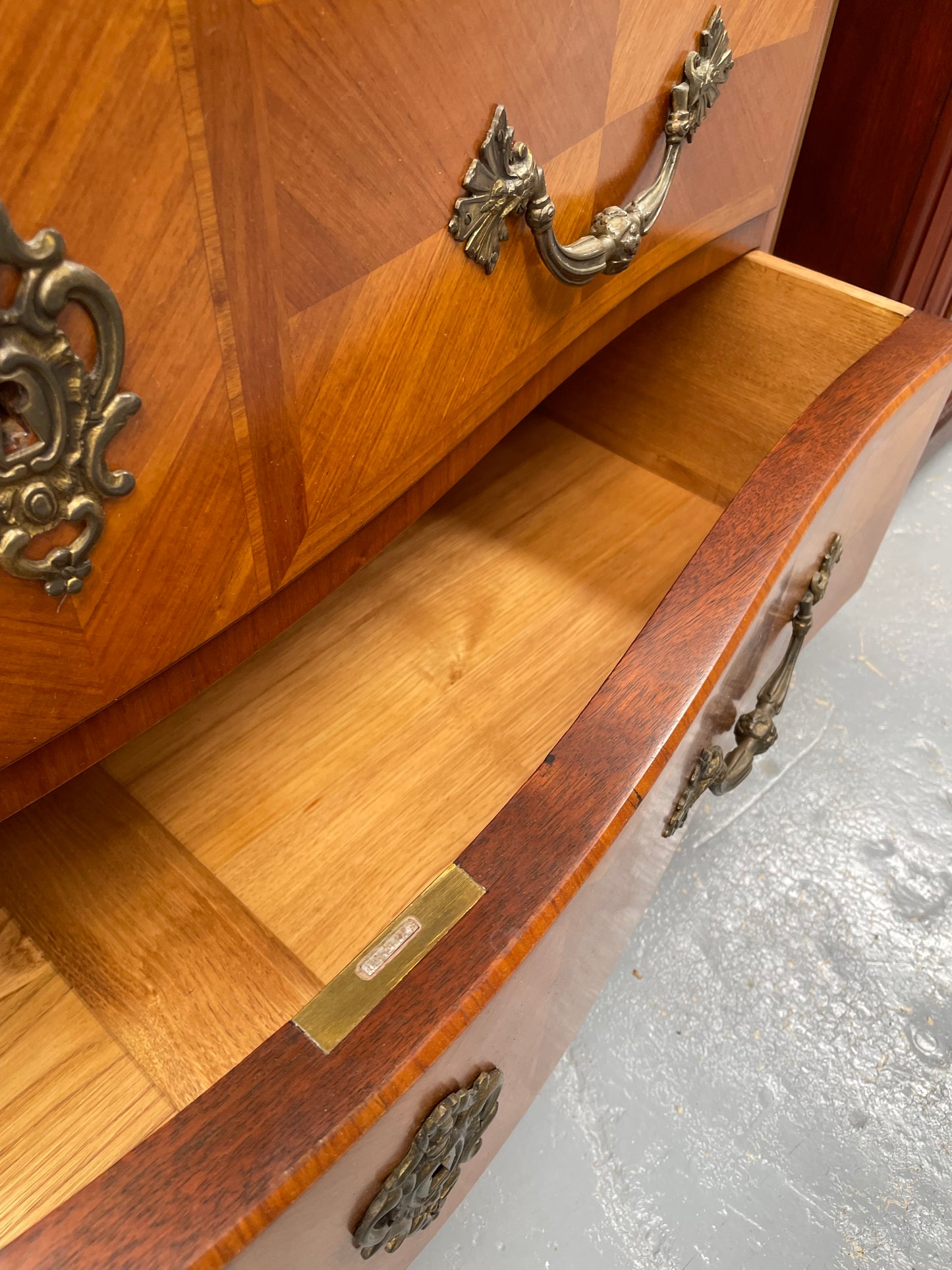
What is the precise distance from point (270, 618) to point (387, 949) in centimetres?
14

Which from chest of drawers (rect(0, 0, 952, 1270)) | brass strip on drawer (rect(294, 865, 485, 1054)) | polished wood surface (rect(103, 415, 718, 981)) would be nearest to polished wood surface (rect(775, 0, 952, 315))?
chest of drawers (rect(0, 0, 952, 1270))

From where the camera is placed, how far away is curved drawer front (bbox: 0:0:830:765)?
0.23 metres

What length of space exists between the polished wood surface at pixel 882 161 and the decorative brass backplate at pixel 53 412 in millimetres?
777

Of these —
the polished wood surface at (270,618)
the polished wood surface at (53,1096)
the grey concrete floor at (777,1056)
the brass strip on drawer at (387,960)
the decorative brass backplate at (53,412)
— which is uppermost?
the decorative brass backplate at (53,412)

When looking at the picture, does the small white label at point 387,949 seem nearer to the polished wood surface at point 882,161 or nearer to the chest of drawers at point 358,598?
the chest of drawers at point 358,598

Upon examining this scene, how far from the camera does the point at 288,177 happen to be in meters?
0.28

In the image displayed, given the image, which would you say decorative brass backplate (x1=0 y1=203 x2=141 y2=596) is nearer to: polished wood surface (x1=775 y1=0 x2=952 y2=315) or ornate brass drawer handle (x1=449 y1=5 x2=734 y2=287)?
ornate brass drawer handle (x1=449 y1=5 x2=734 y2=287)

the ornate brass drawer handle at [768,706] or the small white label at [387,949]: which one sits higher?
the small white label at [387,949]

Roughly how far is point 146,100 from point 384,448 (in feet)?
0.53

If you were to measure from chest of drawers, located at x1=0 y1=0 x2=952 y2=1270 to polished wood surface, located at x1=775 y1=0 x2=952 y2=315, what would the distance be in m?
0.20

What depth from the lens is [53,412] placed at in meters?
0.23

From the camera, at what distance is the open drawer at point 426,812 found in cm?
28

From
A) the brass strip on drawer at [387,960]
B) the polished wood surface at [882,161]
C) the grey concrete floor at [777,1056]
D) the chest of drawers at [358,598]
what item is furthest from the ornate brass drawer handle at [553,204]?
the grey concrete floor at [777,1056]

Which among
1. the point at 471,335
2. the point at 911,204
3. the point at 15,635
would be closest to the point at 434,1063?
the point at 15,635
